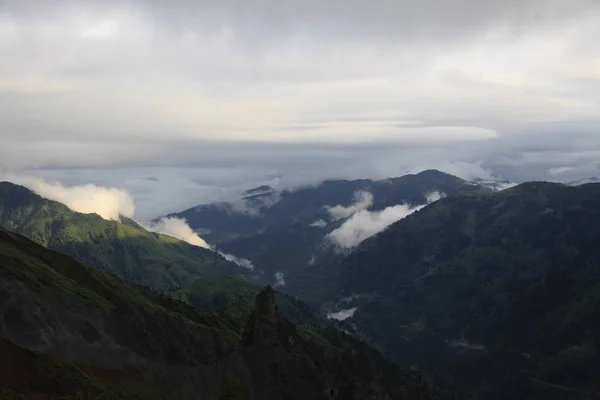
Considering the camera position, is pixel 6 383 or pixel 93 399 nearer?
pixel 6 383

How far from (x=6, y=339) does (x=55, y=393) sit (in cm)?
2736

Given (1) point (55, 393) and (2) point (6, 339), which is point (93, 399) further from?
(2) point (6, 339)

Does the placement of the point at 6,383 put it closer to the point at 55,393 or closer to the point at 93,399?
the point at 55,393

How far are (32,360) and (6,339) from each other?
11.1 meters

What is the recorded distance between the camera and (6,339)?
186125 mm

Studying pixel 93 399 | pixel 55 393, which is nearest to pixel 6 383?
pixel 55 393

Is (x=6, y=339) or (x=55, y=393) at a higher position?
(x=6, y=339)

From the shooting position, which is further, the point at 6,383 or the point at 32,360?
the point at 32,360

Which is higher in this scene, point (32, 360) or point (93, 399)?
point (32, 360)

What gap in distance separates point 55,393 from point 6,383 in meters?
13.6

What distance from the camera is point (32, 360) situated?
184m

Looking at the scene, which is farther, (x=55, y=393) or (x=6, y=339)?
(x=6, y=339)

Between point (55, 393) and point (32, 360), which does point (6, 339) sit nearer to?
point (32, 360)

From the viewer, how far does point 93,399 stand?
600 ft
